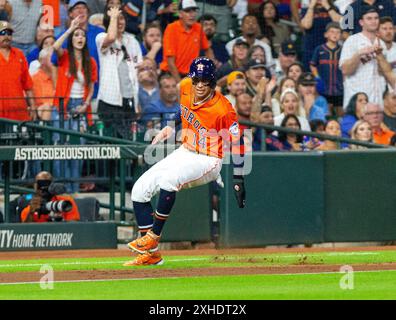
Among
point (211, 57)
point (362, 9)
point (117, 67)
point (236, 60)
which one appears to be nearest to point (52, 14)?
point (117, 67)

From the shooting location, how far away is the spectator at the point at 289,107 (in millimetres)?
17766

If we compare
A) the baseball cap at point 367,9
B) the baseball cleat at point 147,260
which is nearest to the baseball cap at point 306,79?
the baseball cap at point 367,9

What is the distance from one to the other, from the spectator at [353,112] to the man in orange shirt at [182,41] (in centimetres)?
275

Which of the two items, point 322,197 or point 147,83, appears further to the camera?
point 147,83

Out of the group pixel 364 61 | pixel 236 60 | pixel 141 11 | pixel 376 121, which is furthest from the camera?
pixel 364 61

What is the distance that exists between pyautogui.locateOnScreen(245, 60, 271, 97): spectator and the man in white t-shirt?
1.46 meters

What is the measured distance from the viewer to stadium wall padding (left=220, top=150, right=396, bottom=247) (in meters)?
15.5

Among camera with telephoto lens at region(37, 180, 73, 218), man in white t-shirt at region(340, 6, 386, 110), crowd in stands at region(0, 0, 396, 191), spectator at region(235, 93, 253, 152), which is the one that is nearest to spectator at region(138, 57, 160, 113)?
crowd in stands at region(0, 0, 396, 191)

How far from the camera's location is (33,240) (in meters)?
15.1

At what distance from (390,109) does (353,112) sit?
758 mm

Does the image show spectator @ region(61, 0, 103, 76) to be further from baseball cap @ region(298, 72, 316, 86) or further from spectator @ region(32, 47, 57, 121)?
baseball cap @ region(298, 72, 316, 86)

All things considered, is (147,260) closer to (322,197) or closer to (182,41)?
(322,197)

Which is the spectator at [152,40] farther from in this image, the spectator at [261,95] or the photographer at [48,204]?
the photographer at [48,204]

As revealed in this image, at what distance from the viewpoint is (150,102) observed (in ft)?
58.2
